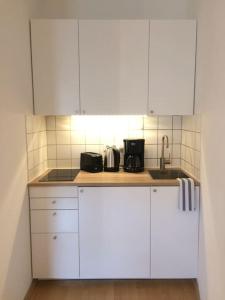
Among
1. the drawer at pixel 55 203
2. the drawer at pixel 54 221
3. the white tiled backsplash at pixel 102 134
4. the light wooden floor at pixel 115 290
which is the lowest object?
the light wooden floor at pixel 115 290

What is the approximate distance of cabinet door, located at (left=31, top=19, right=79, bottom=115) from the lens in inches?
87.7

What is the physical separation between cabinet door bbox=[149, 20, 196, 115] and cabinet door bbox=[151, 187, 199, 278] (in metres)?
0.72

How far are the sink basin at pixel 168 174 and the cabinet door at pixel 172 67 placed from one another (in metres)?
0.58

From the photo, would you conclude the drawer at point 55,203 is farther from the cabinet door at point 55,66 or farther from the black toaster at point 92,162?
the cabinet door at point 55,66

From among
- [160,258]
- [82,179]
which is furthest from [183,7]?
[160,258]

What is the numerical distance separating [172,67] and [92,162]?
1.10 metres

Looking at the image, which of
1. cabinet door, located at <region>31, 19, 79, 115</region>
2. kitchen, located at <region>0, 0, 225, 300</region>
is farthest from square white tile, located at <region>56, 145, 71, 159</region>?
cabinet door, located at <region>31, 19, 79, 115</region>

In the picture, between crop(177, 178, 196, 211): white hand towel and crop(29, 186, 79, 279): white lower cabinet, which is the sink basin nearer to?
crop(177, 178, 196, 211): white hand towel

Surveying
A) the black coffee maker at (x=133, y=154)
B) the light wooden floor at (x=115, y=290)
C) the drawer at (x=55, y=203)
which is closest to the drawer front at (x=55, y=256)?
the light wooden floor at (x=115, y=290)

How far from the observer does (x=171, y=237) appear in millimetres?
2229

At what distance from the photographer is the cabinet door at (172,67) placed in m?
2.22

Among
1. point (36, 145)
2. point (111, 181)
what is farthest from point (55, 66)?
point (111, 181)
